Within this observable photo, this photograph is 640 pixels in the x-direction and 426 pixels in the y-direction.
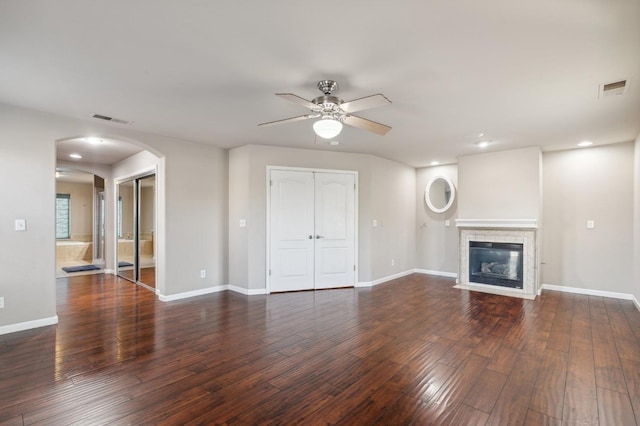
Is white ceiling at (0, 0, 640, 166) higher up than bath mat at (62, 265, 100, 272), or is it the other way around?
white ceiling at (0, 0, 640, 166)

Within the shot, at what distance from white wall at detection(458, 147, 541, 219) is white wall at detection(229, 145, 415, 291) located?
1.30 m

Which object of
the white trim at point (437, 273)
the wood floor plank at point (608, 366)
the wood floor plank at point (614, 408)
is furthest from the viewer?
the white trim at point (437, 273)

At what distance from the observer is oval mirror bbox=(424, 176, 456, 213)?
6.84m

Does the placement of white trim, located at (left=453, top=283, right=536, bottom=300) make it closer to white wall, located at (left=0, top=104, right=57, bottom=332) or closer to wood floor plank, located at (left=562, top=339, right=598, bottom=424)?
wood floor plank, located at (left=562, top=339, right=598, bottom=424)

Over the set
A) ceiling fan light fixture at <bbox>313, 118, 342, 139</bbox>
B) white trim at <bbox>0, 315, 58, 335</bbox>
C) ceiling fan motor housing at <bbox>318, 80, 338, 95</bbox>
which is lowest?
white trim at <bbox>0, 315, 58, 335</bbox>

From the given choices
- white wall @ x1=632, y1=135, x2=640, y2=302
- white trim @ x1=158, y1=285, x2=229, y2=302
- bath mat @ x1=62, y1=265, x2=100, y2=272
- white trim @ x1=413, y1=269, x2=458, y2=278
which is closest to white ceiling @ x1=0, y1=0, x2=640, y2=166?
white wall @ x1=632, y1=135, x2=640, y2=302

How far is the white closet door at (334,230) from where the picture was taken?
5598 millimetres

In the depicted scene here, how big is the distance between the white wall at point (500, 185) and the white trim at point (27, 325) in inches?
252

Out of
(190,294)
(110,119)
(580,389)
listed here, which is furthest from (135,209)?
(580,389)

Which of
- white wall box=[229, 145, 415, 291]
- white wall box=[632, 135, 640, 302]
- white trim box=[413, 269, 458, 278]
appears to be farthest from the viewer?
white trim box=[413, 269, 458, 278]

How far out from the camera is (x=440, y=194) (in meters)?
7.02

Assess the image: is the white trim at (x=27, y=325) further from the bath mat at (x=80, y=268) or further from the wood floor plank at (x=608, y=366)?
the wood floor plank at (x=608, y=366)

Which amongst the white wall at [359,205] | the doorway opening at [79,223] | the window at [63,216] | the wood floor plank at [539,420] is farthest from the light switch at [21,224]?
the window at [63,216]

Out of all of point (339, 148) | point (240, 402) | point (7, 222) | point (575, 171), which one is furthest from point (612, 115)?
point (7, 222)
